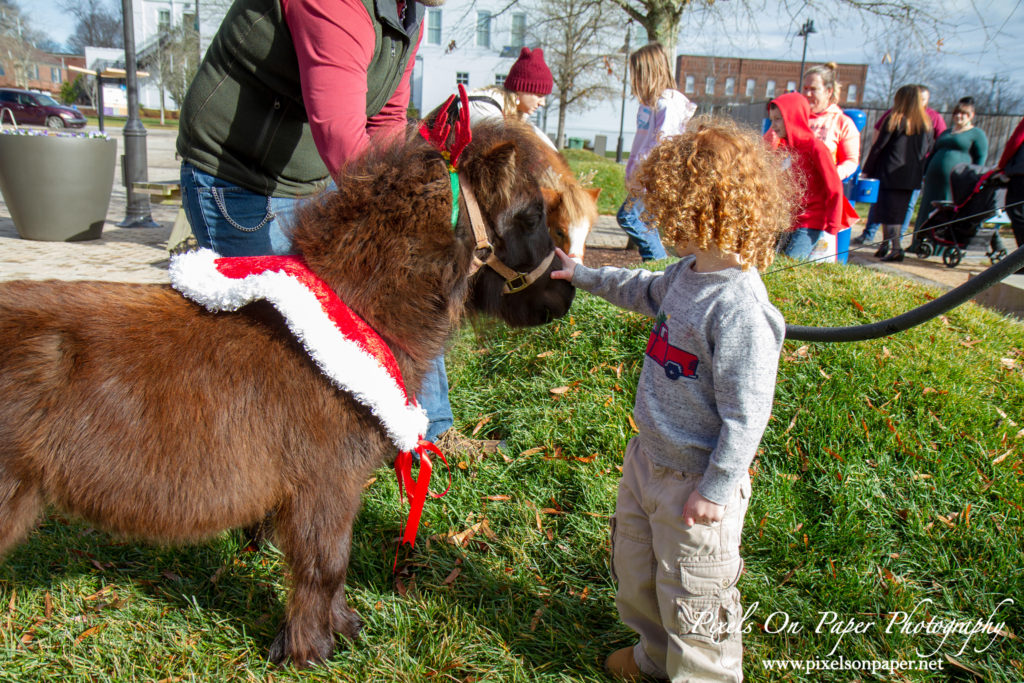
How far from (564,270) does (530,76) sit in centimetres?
338

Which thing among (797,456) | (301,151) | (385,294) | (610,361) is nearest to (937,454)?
(797,456)

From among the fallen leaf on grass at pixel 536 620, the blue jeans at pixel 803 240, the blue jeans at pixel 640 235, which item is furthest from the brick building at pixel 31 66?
the fallen leaf on grass at pixel 536 620

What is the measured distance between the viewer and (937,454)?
125 inches

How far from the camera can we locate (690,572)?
1991 mm

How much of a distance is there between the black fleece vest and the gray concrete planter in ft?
22.4

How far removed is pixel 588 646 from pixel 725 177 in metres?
1.78

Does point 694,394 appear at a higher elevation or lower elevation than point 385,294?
lower

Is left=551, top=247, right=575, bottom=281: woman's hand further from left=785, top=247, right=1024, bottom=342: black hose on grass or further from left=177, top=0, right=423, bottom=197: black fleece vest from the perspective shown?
left=177, top=0, right=423, bottom=197: black fleece vest

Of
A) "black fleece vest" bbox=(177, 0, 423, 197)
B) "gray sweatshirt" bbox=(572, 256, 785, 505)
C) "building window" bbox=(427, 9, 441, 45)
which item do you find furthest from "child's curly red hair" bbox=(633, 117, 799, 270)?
"building window" bbox=(427, 9, 441, 45)

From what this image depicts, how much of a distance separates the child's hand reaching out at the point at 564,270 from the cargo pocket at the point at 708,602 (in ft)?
3.44

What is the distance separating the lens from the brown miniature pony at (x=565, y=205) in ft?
7.80

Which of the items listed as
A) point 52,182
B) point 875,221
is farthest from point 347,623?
point 875,221

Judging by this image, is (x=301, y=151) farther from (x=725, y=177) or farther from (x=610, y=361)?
(x=610, y=361)

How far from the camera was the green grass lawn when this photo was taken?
242 cm
